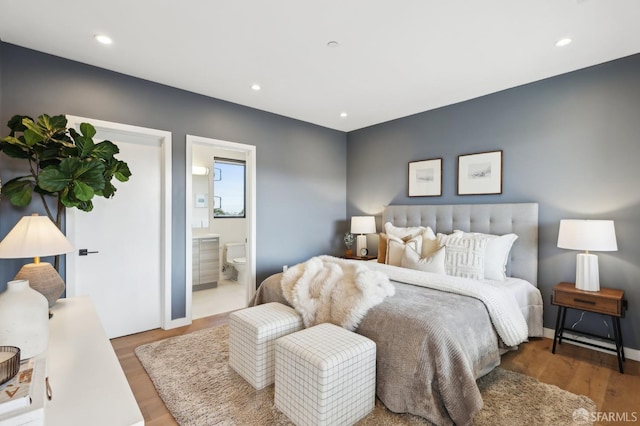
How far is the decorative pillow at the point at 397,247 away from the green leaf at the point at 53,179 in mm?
3107

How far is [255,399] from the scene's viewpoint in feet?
6.91

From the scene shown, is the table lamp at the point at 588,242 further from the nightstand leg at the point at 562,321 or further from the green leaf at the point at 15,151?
the green leaf at the point at 15,151

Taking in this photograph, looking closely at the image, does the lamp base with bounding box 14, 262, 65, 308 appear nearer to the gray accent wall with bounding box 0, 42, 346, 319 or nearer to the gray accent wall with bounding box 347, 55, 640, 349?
the gray accent wall with bounding box 0, 42, 346, 319

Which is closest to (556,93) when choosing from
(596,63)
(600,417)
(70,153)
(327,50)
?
(596,63)

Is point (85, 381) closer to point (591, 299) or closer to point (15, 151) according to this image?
point (15, 151)

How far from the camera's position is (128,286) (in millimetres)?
3254

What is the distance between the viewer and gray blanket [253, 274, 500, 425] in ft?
5.82

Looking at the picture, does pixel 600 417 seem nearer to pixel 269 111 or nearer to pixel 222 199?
pixel 269 111

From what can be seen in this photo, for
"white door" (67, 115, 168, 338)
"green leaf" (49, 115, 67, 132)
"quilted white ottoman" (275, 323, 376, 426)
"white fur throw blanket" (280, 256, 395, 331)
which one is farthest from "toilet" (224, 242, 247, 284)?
"quilted white ottoman" (275, 323, 376, 426)

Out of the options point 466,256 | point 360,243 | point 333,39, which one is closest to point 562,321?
point 466,256

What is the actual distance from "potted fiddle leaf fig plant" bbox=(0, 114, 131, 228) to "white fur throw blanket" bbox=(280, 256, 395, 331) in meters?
1.78

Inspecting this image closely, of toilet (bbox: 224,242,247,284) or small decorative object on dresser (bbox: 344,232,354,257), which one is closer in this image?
small decorative object on dresser (bbox: 344,232,354,257)

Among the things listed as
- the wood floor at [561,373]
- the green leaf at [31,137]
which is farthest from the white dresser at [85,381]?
the green leaf at [31,137]

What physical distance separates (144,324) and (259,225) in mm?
1737
